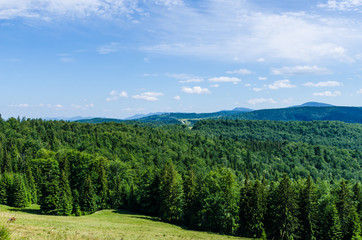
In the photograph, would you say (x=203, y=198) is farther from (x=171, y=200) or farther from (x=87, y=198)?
(x=87, y=198)

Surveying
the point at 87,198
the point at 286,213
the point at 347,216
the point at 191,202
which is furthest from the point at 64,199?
the point at 347,216

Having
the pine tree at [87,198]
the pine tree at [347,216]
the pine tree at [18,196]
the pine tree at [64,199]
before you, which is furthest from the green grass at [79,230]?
the pine tree at [18,196]

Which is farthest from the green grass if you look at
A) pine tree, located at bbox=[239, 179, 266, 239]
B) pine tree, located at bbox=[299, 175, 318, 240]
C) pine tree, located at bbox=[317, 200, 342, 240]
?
pine tree, located at bbox=[317, 200, 342, 240]

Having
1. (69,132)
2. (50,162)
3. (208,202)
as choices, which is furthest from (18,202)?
(69,132)

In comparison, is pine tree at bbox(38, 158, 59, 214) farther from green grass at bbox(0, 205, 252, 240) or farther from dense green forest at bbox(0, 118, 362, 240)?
green grass at bbox(0, 205, 252, 240)

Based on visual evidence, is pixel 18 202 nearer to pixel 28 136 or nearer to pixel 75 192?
pixel 75 192

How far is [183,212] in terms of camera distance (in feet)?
218

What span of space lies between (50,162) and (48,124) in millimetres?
132045

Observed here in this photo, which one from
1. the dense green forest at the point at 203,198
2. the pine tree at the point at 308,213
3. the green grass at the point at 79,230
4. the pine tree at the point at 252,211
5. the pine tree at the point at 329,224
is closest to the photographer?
the green grass at the point at 79,230

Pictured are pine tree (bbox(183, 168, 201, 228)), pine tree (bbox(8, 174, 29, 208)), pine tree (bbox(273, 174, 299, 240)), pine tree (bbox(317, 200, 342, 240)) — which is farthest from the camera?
pine tree (bbox(8, 174, 29, 208))

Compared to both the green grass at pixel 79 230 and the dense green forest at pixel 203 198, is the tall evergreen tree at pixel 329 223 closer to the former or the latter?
the dense green forest at pixel 203 198

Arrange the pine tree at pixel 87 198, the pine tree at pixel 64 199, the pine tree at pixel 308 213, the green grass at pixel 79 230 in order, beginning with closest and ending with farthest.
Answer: the green grass at pixel 79 230
the pine tree at pixel 308 213
the pine tree at pixel 64 199
the pine tree at pixel 87 198

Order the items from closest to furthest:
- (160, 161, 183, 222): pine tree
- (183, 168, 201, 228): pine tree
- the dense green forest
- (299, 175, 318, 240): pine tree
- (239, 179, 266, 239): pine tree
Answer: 1. (299, 175, 318, 240): pine tree
2. the dense green forest
3. (239, 179, 266, 239): pine tree
4. (183, 168, 201, 228): pine tree
5. (160, 161, 183, 222): pine tree

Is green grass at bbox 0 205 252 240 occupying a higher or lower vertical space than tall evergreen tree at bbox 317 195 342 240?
higher
